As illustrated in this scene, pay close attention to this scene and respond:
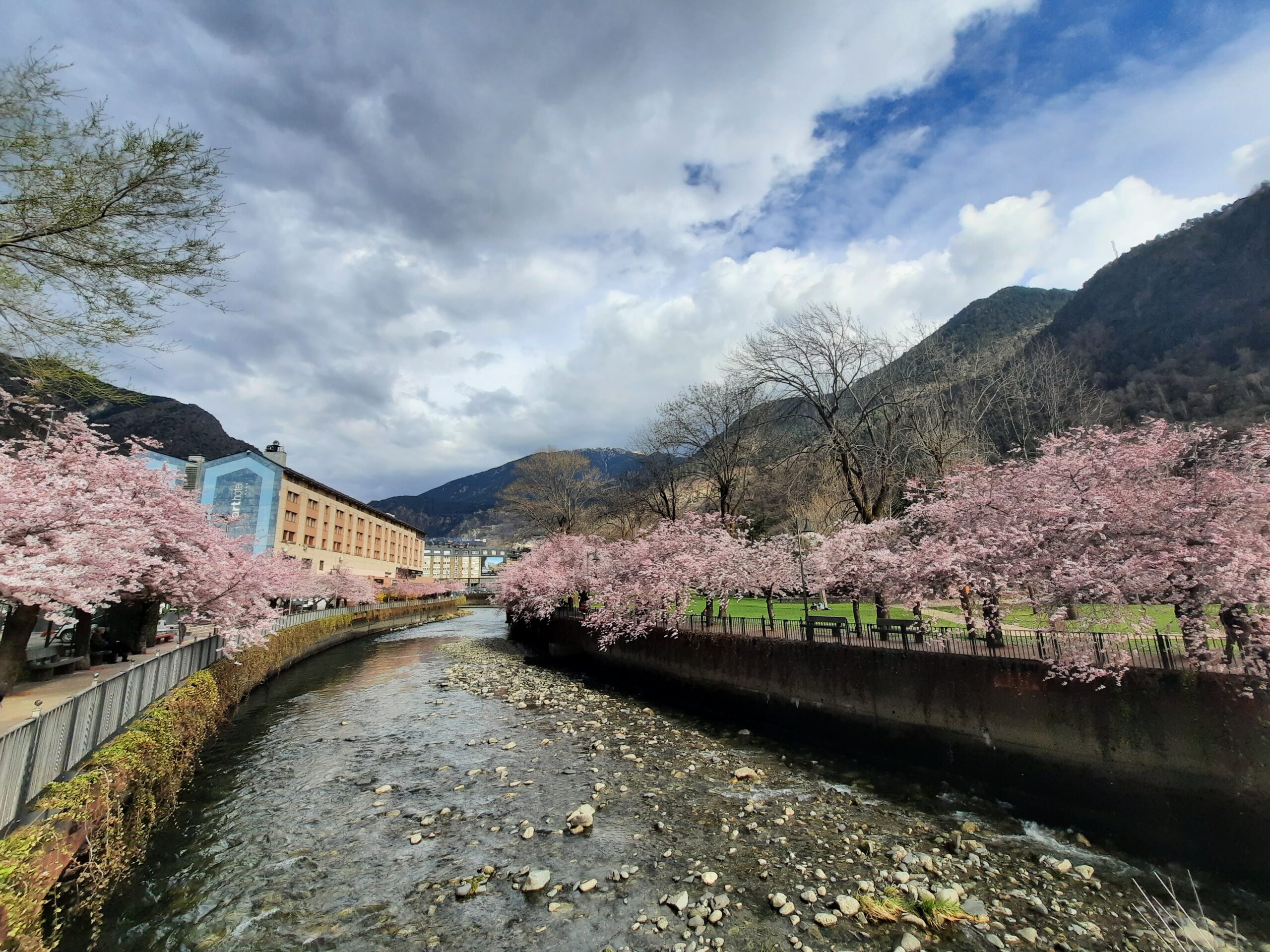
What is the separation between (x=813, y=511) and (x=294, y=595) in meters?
45.9

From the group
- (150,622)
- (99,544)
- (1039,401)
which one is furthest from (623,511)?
(99,544)

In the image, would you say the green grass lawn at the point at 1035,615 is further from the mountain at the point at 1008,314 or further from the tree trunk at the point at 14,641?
the mountain at the point at 1008,314

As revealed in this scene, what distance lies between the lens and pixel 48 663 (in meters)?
16.1

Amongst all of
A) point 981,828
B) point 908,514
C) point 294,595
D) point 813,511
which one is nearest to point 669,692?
point 908,514

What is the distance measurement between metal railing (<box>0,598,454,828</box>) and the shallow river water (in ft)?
7.29

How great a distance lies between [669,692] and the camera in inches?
972

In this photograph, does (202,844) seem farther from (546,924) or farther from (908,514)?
(908,514)

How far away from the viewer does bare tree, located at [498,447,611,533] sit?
5056 centimetres

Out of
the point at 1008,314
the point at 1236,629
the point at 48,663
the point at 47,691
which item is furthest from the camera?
the point at 1008,314

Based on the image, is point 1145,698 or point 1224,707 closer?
point 1224,707

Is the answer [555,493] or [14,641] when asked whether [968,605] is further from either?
[555,493]

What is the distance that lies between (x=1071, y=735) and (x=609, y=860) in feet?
35.9

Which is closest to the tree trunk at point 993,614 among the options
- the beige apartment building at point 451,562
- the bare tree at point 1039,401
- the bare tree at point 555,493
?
the bare tree at point 1039,401

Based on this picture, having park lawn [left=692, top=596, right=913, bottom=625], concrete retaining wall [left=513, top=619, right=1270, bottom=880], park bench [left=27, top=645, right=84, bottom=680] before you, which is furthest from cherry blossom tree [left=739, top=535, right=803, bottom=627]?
park bench [left=27, top=645, right=84, bottom=680]
